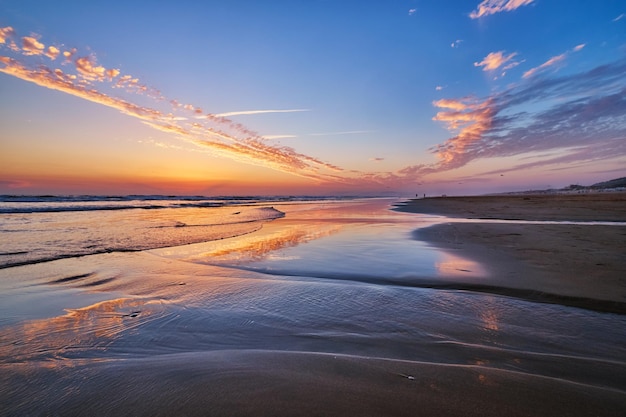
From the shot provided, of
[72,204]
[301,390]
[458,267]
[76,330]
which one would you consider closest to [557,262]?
[458,267]

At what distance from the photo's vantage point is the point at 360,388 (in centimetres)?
221

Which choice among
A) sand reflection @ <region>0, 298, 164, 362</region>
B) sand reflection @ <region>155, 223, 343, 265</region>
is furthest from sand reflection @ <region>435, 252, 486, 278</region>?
sand reflection @ <region>0, 298, 164, 362</region>

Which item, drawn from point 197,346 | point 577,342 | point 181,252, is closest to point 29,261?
point 181,252

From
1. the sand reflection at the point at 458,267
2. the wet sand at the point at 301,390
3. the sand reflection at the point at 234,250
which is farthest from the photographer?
the sand reflection at the point at 234,250

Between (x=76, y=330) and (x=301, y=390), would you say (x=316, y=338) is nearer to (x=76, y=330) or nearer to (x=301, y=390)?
(x=301, y=390)

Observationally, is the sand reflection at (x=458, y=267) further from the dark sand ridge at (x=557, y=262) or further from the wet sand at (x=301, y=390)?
the wet sand at (x=301, y=390)

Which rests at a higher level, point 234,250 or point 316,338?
point 316,338

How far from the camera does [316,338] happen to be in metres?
3.21

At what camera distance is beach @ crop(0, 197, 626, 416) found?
210 cm

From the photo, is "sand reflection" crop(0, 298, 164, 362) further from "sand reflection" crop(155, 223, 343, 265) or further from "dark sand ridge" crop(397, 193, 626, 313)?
"dark sand ridge" crop(397, 193, 626, 313)

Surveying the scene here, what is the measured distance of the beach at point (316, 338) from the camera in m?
2.10

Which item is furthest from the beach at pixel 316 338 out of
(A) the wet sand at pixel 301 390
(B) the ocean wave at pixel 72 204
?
(B) the ocean wave at pixel 72 204

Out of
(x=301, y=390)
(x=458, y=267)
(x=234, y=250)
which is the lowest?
(x=234, y=250)

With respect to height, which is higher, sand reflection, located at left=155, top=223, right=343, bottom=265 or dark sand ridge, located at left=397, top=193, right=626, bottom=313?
dark sand ridge, located at left=397, top=193, right=626, bottom=313
